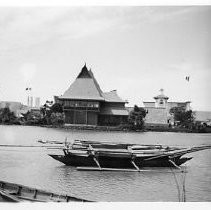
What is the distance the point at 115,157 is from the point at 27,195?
9.54ft

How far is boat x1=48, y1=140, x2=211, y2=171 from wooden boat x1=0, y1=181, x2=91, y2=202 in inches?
96.6

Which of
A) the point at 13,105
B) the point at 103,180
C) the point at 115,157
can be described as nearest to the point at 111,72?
the point at 115,157

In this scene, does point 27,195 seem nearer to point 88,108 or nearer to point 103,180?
point 103,180

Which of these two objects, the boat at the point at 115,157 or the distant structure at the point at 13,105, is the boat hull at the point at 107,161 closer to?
the boat at the point at 115,157

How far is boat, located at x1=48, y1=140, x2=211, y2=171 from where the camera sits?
776 cm

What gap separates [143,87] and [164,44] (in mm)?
1028

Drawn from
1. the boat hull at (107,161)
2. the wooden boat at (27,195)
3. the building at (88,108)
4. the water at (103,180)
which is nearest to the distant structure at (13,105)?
the water at (103,180)

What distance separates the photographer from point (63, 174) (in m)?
Answer: 7.49

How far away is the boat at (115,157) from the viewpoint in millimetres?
7762

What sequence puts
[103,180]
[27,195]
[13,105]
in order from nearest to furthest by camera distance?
[27,195] → [103,180] → [13,105]

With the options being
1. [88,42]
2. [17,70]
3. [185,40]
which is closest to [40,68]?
[17,70]

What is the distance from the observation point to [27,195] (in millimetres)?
5180

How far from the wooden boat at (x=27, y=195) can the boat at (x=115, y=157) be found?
8.05 ft

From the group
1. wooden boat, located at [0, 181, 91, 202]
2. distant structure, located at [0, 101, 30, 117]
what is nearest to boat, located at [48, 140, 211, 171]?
distant structure, located at [0, 101, 30, 117]
